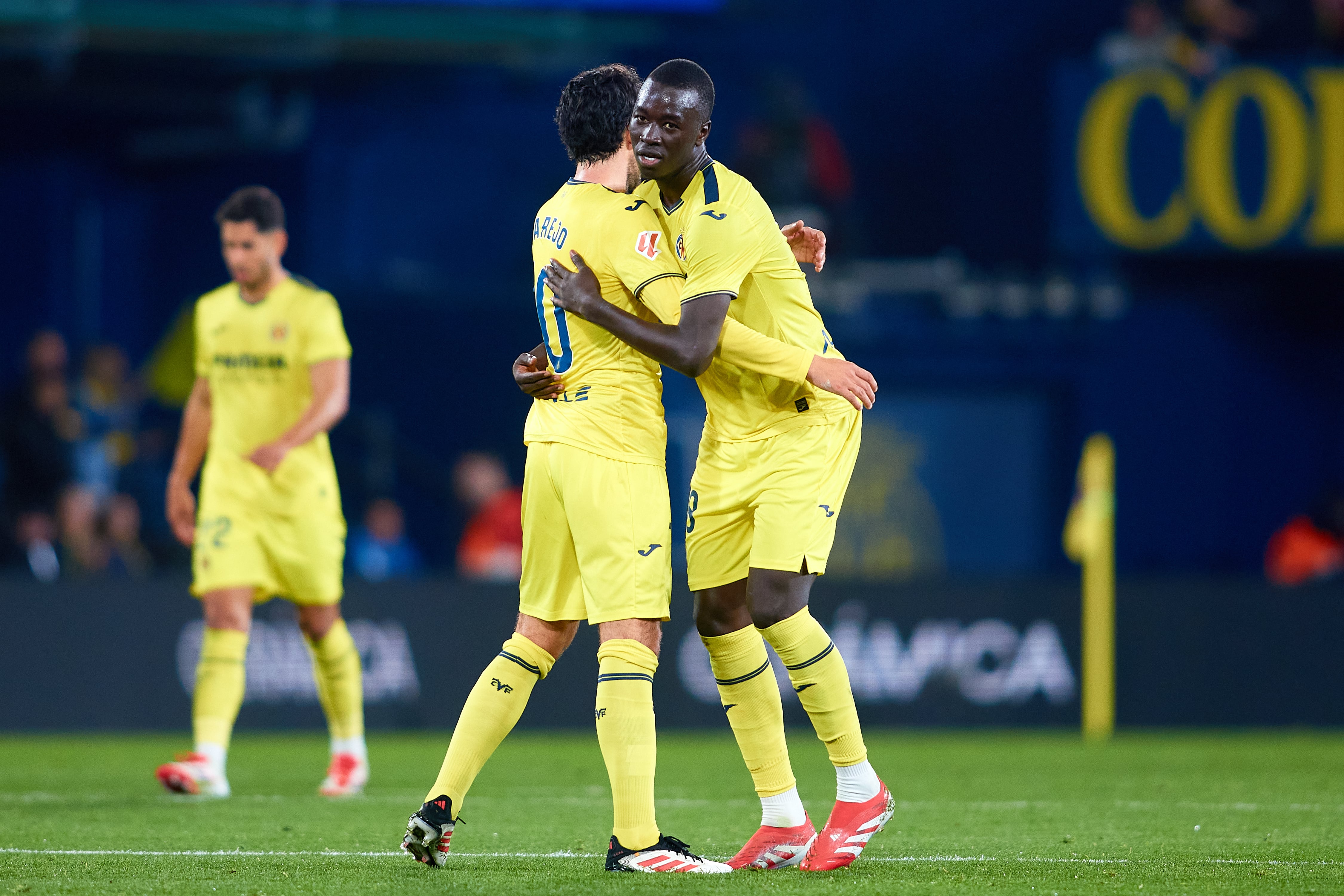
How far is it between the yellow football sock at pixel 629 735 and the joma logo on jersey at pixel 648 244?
999 mm

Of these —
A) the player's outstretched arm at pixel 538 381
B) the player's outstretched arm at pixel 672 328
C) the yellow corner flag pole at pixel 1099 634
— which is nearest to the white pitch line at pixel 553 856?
the player's outstretched arm at pixel 538 381

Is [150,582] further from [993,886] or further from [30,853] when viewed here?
[993,886]

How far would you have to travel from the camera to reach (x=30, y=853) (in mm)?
4930

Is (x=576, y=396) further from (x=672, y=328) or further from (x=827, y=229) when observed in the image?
(x=827, y=229)

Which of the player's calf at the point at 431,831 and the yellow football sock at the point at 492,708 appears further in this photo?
the yellow football sock at the point at 492,708

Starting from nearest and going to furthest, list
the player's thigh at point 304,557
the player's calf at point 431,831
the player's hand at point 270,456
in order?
1. the player's calf at point 431,831
2. the player's hand at point 270,456
3. the player's thigh at point 304,557

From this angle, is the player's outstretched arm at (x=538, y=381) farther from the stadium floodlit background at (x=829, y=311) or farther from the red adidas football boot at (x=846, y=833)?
the stadium floodlit background at (x=829, y=311)

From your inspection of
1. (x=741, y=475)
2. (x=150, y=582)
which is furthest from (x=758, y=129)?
(x=741, y=475)

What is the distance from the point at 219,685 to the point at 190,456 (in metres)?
1.02

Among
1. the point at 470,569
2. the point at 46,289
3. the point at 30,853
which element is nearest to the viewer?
the point at 30,853

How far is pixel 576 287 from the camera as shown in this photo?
4.55m

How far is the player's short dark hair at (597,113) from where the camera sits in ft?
15.5

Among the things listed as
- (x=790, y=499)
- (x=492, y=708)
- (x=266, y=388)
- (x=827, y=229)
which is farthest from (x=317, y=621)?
(x=827, y=229)

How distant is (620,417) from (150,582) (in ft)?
21.3
